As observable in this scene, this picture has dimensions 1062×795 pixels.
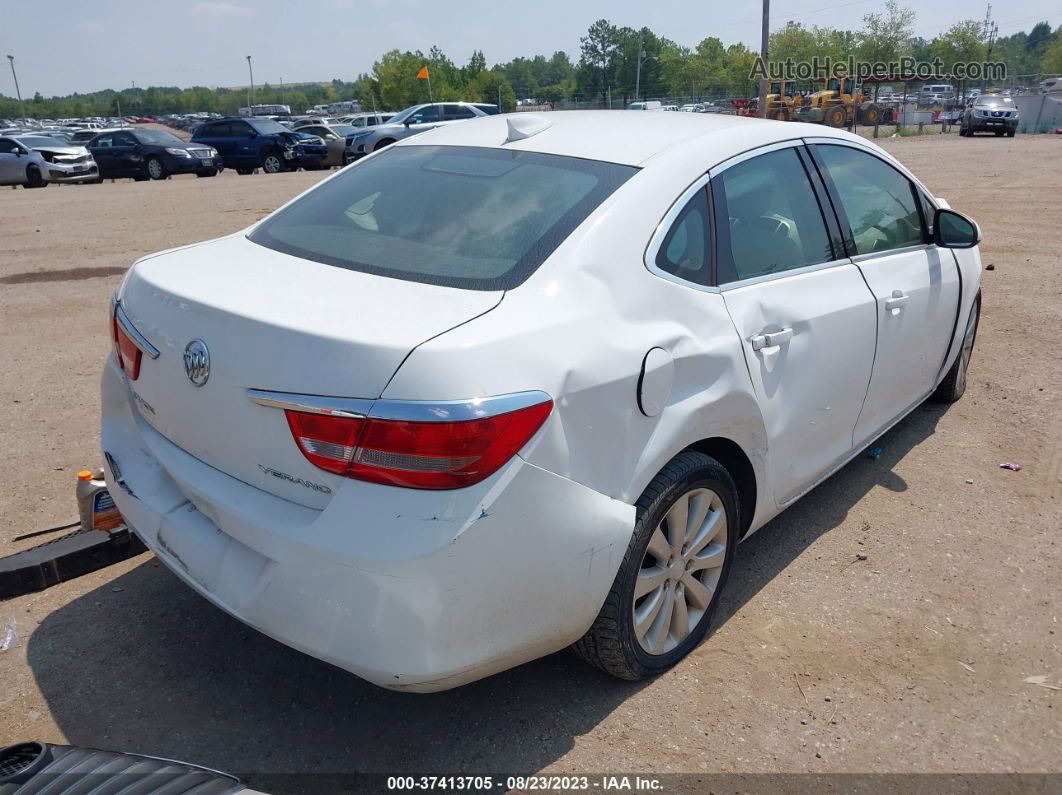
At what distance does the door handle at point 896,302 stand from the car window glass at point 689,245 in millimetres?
1200

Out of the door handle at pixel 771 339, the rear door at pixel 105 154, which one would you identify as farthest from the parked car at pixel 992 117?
the door handle at pixel 771 339

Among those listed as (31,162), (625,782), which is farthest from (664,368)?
(31,162)

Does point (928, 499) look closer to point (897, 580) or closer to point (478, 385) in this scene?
point (897, 580)

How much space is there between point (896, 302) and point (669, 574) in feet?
5.78

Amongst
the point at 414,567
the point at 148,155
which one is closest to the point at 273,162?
the point at 148,155

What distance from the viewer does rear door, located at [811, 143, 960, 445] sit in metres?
3.78

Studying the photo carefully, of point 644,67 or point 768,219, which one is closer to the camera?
point 768,219

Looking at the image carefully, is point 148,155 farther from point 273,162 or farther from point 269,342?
point 269,342

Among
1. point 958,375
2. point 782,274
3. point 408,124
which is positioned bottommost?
point 958,375

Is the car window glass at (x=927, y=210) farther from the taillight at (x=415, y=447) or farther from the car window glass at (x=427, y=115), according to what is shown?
the car window glass at (x=427, y=115)

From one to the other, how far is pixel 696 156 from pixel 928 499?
2.18 m

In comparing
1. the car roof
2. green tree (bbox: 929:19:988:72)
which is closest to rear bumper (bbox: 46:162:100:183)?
the car roof

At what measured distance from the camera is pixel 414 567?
214 cm

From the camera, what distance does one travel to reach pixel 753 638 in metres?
3.20
